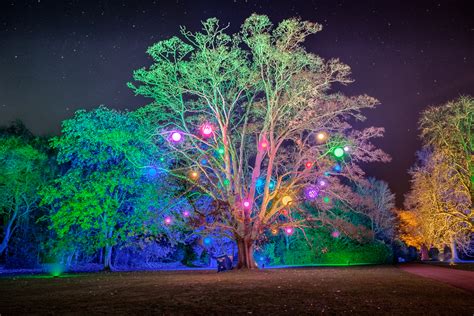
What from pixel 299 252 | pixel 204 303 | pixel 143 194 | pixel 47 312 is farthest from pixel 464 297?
pixel 299 252

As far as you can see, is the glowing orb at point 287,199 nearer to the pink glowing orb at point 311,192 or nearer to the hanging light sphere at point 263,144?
the pink glowing orb at point 311,192

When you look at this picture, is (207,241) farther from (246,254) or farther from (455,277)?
(455,277)

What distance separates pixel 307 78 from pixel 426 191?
12.1 m

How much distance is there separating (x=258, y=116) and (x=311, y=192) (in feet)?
17.2

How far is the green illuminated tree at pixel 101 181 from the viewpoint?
23.7 m

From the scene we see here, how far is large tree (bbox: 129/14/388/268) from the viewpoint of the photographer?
789 inches

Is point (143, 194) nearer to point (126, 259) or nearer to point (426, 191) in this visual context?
point (126, 259)

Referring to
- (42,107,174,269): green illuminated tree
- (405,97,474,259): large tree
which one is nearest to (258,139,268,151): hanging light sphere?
(42,107,174,269): green illuminated tree

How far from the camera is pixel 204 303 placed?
26.0ft

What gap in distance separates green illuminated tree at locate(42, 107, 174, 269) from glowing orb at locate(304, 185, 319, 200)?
9.25m

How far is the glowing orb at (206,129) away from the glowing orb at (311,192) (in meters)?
6.33

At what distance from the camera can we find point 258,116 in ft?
75.3

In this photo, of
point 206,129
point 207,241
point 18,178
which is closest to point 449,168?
point 206,129

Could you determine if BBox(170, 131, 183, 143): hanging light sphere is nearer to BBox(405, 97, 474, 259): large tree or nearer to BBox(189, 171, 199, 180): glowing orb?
BBox(189, 171, 199, 180): glowing orb
